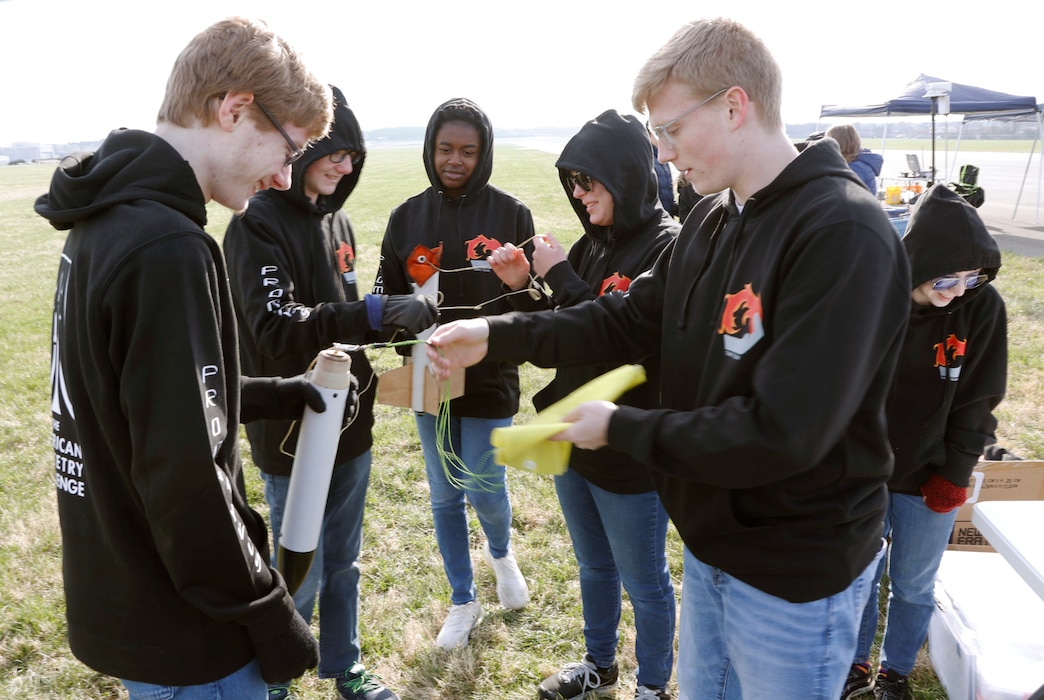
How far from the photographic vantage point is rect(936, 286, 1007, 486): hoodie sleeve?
275cm

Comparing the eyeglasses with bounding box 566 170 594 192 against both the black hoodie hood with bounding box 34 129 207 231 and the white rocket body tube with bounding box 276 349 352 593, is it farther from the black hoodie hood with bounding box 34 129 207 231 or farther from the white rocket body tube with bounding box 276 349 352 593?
the black hoodie hood with bounding box 34 129 207 231

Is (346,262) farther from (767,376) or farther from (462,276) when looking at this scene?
(767,376)

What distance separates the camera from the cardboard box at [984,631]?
281cm

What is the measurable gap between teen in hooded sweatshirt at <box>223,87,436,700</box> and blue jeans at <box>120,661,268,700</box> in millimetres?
1006

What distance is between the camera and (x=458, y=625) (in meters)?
3.55

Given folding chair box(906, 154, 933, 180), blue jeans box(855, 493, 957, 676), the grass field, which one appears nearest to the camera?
blue jeans box(855, 493, 957, 676)

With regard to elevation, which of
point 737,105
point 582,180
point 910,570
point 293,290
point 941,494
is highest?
point 737,105

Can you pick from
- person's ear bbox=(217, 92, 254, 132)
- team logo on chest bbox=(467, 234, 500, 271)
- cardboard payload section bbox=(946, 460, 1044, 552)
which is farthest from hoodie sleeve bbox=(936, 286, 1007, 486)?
person's ear bbox=(217, 92, 254, 132)

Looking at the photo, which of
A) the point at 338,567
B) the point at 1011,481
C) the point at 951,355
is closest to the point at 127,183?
the point at 338,567

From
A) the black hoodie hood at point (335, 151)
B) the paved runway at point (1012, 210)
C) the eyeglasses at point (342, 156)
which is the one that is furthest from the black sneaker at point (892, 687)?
the paved runway at point (1012, 210)

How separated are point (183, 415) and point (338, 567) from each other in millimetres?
1816

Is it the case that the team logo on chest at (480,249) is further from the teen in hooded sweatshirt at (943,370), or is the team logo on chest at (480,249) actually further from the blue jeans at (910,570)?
the blue jeans at (910,570)

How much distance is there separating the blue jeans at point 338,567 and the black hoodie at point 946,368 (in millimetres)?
2202

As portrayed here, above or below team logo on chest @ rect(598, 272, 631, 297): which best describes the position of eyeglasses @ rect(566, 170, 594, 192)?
above
